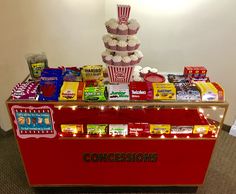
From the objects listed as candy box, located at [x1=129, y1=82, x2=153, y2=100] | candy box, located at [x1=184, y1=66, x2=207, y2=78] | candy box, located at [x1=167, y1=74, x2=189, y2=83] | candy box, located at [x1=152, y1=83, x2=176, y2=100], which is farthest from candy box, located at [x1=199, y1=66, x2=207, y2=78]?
candy box, located at [x1=129, y1=82, x2=153, y2=100]

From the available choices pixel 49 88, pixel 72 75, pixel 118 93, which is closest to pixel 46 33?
pixel 72 75

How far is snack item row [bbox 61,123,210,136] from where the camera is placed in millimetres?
2094

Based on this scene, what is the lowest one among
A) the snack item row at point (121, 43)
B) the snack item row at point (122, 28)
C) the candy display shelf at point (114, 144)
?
the candy display shelf at point (114, 144)

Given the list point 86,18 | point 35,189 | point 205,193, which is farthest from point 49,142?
point 86,18

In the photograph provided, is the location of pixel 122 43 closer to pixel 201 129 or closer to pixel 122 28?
pixel 122 28

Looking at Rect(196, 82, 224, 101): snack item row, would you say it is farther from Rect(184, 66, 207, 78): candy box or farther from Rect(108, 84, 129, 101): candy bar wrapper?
Rect(108, 84, 129, 101): candy bar wrapper

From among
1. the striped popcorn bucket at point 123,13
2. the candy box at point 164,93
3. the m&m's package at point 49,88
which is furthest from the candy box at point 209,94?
the m&m's package at point 49,88

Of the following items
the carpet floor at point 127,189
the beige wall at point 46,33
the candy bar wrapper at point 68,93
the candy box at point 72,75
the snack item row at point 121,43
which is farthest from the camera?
the beige wall at point 46,33

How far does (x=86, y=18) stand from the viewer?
349 cm

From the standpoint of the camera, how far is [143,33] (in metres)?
3.35

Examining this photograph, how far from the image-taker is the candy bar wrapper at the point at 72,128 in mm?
2078

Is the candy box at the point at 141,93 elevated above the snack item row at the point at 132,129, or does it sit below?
above

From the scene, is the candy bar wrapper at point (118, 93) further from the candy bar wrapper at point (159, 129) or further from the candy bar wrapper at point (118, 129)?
the candy bar wrapper at point (159, 129)

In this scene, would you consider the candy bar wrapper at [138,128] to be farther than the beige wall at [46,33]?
No
